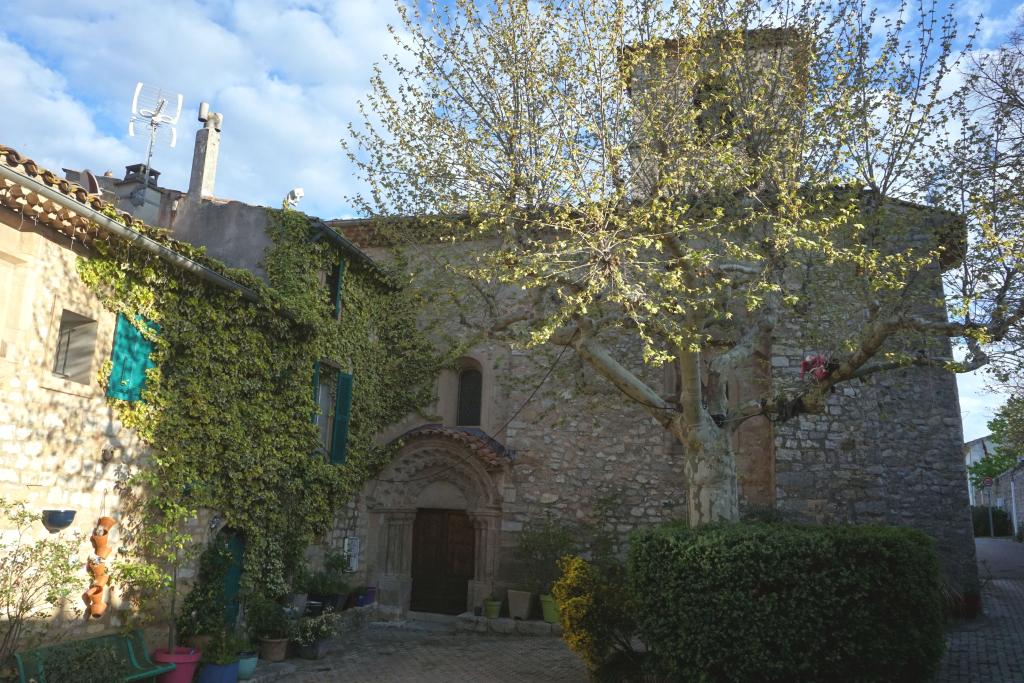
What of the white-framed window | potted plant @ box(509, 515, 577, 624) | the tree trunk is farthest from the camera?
potted plant @ box(509, 515, 577, 624)

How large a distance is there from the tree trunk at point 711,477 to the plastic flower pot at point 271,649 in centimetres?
598

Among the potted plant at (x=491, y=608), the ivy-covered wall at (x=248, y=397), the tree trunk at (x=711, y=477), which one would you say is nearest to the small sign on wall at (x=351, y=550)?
the ivy-covered wall at (x=248, y=397)

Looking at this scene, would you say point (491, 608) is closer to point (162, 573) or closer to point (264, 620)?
point (264, 620)

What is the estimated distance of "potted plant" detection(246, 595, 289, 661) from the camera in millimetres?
10562

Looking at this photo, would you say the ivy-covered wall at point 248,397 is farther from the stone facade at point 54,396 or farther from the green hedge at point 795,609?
the green hedge at point 795,609

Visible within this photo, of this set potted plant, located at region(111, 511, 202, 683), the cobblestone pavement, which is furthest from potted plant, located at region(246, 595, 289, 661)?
potted plant, located at region(111, 511, 202, 683)

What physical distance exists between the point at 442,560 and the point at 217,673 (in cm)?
618

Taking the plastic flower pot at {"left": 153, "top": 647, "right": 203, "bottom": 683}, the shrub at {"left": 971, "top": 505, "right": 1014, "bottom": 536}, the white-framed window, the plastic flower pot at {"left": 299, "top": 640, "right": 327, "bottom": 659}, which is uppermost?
the white-framed window

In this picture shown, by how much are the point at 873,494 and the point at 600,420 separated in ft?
16.1

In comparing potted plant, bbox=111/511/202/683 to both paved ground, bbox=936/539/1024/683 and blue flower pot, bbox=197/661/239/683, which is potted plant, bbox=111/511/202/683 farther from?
paved ground, bbox=936/539/1024/683

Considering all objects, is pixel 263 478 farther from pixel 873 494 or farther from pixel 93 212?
pixel 873 494

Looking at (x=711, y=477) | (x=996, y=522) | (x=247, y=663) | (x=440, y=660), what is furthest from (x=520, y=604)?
(x=996, y=522)

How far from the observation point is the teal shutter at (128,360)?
347 inches

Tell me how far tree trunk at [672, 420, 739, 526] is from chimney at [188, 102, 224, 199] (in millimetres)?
10182
